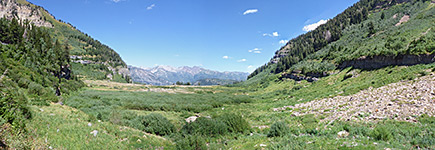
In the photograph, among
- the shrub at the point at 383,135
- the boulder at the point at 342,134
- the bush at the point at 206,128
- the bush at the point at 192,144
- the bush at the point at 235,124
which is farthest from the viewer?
the bush at the point at 235,124

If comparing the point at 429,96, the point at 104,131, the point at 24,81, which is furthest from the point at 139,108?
the point at 429,96

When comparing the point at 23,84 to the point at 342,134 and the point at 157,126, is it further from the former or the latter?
the point at 342,134

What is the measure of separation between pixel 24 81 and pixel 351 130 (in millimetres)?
32806

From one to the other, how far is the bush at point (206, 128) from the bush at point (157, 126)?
1.49 m

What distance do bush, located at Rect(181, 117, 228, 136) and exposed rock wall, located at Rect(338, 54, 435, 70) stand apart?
28.0 metres

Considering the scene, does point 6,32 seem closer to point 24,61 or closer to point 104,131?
point 24,61

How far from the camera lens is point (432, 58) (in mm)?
21844

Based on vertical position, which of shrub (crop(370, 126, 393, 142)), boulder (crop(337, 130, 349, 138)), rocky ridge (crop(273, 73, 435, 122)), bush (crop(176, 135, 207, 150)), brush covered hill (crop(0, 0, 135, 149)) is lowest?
bush (crop(176, 135, 207, 150))

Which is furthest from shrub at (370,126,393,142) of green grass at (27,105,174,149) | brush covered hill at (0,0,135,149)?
brush covered hill at (0,0,135,149)

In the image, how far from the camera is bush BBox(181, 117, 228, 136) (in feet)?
48.7

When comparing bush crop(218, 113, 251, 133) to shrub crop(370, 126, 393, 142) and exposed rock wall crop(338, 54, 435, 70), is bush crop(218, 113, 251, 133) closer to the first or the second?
shrub crop(370, 126, 393, 142)

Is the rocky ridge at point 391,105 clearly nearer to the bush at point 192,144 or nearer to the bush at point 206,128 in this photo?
the bush at point 206,128

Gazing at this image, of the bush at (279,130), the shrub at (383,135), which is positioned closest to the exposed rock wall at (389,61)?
the shrub at (383,135)

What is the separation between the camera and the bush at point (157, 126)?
15.4 m
